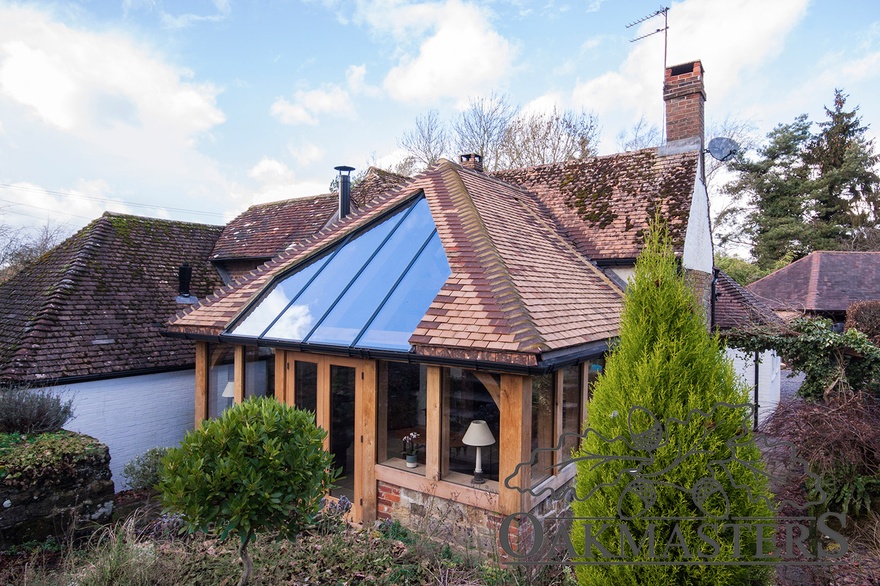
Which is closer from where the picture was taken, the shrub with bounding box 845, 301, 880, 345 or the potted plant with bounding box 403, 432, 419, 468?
the potted plant with bounding box 403, 432, 419, 468

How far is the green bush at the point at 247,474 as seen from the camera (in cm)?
378

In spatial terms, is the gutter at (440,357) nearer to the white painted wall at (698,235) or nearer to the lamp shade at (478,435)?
the lamp shade at (478,435)

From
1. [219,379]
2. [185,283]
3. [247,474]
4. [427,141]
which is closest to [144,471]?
[219,379]

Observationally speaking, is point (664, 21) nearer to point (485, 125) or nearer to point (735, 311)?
point (735, 311)

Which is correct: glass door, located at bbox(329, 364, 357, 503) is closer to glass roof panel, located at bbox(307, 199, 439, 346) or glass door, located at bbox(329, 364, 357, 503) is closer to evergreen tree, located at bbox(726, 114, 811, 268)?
glass roof panel, located at bbox(307, 199, 439, 346)

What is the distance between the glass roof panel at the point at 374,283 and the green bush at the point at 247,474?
8.45ft

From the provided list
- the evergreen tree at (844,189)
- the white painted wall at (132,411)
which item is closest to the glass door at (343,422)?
the white painted wall at (132,411)

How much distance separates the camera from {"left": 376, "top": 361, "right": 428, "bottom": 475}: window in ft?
22.1

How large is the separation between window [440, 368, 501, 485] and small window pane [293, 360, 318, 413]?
221 cm

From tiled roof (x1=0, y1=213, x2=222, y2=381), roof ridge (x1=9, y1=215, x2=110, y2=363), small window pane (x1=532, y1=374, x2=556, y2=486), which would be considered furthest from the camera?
roof ridge (x1=9, y1=215, x2=110, y2=363)

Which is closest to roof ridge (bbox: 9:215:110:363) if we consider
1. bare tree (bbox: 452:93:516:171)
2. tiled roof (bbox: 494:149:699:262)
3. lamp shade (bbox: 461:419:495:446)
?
lamp shade (bbox: 461:419:495:446)

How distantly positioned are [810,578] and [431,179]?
829cm

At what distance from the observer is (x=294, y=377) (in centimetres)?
760

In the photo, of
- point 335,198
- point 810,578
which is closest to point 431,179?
point 335,198
